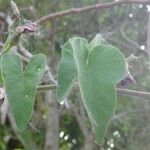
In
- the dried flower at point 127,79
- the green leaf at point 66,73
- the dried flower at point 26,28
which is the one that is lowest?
the dried flower at point 127,79

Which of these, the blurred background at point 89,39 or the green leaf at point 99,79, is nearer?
the green leaf at point 99,79

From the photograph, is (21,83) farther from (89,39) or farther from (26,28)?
(89,39)

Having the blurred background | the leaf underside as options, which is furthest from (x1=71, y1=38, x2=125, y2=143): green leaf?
the blurred background

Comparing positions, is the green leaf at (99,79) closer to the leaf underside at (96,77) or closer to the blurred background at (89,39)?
the leaf underside at (96,77)

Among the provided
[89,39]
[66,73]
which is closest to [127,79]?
[66,73]

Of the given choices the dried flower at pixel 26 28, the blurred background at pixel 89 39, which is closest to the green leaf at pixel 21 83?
the dried flower at pixel 26 28

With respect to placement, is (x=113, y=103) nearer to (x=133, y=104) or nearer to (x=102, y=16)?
(x=102, y=16)

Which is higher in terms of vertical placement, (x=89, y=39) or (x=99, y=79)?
(x=99, y=79)

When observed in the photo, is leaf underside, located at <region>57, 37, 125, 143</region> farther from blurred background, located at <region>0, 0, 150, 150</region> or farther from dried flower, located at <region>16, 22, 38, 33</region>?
blurred background, located at <region>0, 0, 150, 150</region>
